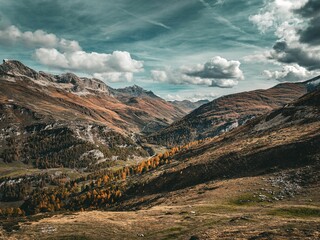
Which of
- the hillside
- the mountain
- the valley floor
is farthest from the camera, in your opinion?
the mountain

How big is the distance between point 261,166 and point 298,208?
172 feet

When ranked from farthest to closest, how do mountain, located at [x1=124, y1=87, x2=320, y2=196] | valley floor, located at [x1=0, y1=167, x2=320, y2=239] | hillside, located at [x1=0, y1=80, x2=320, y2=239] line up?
mountain, located at [x1=124, y1=87, x2=320, y2=196]
hillside, located at [x1=0, y1=80, x2=320, y2=239]
valley floor, located at [x1=0, y1=167, x2=320, y2=239]

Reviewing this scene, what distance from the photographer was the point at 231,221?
166 ft

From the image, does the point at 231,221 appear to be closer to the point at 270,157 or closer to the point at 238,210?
the point at 238,210

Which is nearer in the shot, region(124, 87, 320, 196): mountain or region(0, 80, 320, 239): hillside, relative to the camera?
region(0, 80, 320, 239): hillside

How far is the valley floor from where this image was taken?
4119 centimetres

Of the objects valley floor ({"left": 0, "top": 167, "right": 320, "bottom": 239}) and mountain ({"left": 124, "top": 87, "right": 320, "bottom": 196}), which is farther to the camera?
mountain ({"left": 124, "top": 87, "right": 320, "bottom": 196})

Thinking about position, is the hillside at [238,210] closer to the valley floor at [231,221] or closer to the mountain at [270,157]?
the valley floor at [231,221]

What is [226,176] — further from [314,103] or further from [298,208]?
[314,103]

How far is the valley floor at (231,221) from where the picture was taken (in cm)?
4119

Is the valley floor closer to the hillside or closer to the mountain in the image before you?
the hillside

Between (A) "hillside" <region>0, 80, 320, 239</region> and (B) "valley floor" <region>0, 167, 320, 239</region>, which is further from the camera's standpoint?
(A) "hillside" <region>0, 80, 320, 239</region>

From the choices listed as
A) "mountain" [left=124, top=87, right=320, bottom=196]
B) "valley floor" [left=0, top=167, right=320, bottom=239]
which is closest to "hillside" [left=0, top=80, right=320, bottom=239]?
"valley floor" [left=0, top=167, right=320, bottom=239]

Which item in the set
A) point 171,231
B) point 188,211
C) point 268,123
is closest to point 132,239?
point 171,231
